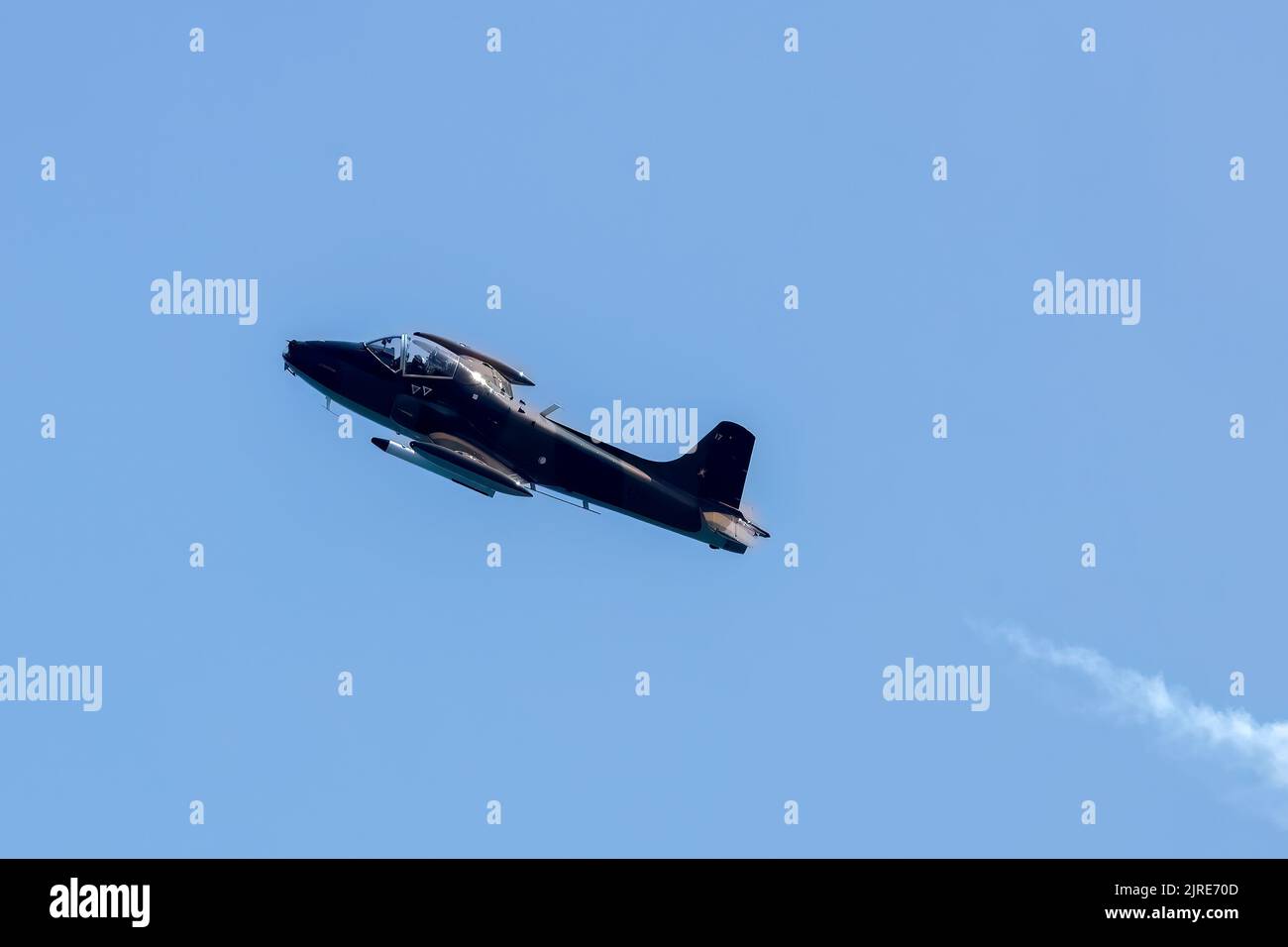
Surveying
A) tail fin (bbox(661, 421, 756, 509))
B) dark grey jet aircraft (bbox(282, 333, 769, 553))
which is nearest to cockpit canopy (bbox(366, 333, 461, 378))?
dark grey jet aircraft (bbox(282, 333, 769, 553))

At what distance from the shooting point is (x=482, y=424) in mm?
67438

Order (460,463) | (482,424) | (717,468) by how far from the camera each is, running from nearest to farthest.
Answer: (460,463) < (482,424) < (717,468)

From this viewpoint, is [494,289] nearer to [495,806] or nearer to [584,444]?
[584,444]

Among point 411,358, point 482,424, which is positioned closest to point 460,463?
point 482,424

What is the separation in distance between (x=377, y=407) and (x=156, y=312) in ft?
47.8

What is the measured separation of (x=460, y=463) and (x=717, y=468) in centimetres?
923

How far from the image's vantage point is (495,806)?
7206cm

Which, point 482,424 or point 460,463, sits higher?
point 482,424

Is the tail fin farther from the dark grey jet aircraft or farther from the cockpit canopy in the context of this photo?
the cockpit canopy

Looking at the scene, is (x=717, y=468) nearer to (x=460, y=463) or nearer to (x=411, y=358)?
(x=460, y=463)

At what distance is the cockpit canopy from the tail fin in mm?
8356

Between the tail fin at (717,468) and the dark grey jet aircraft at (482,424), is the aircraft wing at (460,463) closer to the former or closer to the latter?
the dark grey jet aircraft at (482,424)
